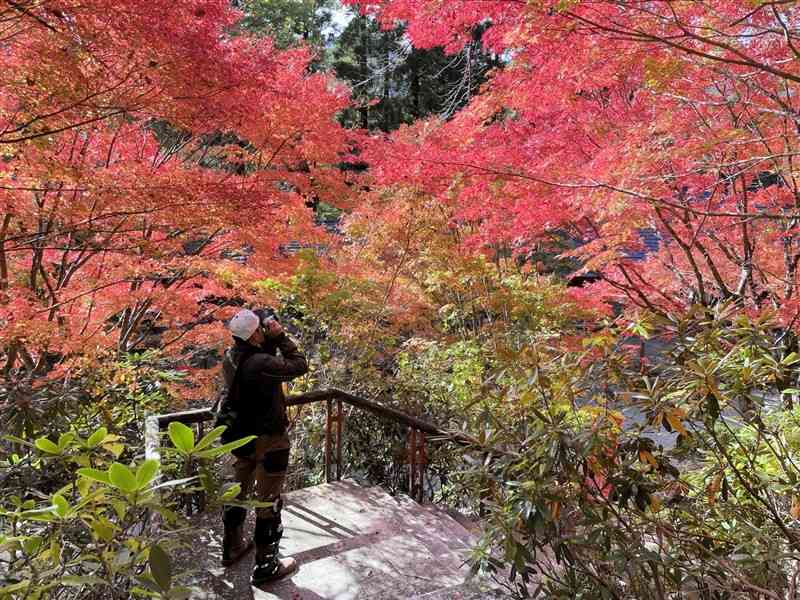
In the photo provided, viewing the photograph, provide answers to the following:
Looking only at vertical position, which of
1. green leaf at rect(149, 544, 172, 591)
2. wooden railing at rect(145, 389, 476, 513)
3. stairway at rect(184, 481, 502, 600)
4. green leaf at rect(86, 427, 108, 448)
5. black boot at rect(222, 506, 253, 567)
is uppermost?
green leaf at rect(86, 427, 108, 448)

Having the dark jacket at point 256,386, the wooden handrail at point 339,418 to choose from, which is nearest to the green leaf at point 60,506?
the wooden handrail at point 339,418

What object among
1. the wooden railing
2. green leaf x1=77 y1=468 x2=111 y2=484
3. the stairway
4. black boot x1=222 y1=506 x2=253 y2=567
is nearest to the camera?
green leaf x1=77 y1=468 x2=111 y2=484

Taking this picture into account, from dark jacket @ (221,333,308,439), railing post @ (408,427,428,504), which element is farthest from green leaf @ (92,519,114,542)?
railing post @ (408,427,428,504)

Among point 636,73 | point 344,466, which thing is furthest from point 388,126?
point 344,466

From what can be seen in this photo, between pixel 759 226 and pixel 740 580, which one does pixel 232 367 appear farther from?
pixel 759 226

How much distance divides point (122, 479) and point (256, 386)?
7.63 ft

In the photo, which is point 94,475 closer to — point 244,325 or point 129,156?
point 244,325

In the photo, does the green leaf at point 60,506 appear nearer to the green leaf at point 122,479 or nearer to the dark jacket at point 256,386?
the green leaf at point 122,479

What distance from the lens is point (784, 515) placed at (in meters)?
2.65

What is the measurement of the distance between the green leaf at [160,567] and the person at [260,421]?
221 centimetres

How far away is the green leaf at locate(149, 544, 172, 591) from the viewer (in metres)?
1.03

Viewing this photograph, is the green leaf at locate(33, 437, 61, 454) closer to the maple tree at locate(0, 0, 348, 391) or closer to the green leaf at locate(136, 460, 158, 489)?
the green leaf at locate(136, 460, 158, 489)

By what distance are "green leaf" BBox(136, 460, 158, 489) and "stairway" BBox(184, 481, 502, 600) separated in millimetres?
1876

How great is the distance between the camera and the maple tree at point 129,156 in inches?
127
